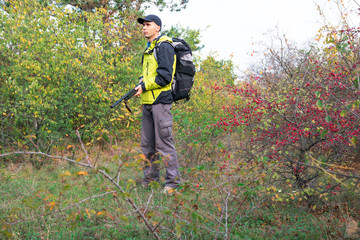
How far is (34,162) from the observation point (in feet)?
17.0

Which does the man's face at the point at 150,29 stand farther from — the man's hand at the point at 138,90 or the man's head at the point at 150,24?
the man's hand at the point at 138,90

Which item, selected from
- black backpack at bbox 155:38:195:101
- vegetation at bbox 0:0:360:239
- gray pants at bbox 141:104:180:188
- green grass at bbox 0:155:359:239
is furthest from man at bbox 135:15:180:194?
green grass at bbox 0:155:359:239

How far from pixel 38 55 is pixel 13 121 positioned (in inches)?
53.0

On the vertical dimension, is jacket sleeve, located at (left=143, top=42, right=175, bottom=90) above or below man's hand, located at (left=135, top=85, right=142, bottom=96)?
above

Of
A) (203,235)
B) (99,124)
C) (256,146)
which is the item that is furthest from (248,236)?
(99,124)

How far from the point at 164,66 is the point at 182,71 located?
37cm

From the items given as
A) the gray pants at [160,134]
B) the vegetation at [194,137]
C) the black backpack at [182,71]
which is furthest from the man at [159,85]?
the vegetation at [194,137]

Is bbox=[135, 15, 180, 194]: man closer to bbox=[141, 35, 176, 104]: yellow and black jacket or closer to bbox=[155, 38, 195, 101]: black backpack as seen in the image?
bbox=[141, 35, 176, 104]: yellow and black jacket

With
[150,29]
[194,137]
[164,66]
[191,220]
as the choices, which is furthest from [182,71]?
[191,220]

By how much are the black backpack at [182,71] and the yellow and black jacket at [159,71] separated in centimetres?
10

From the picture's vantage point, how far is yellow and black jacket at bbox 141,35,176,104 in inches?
135

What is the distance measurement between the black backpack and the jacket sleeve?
0.63 ft

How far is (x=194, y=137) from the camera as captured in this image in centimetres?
500

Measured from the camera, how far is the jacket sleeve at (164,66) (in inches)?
135
